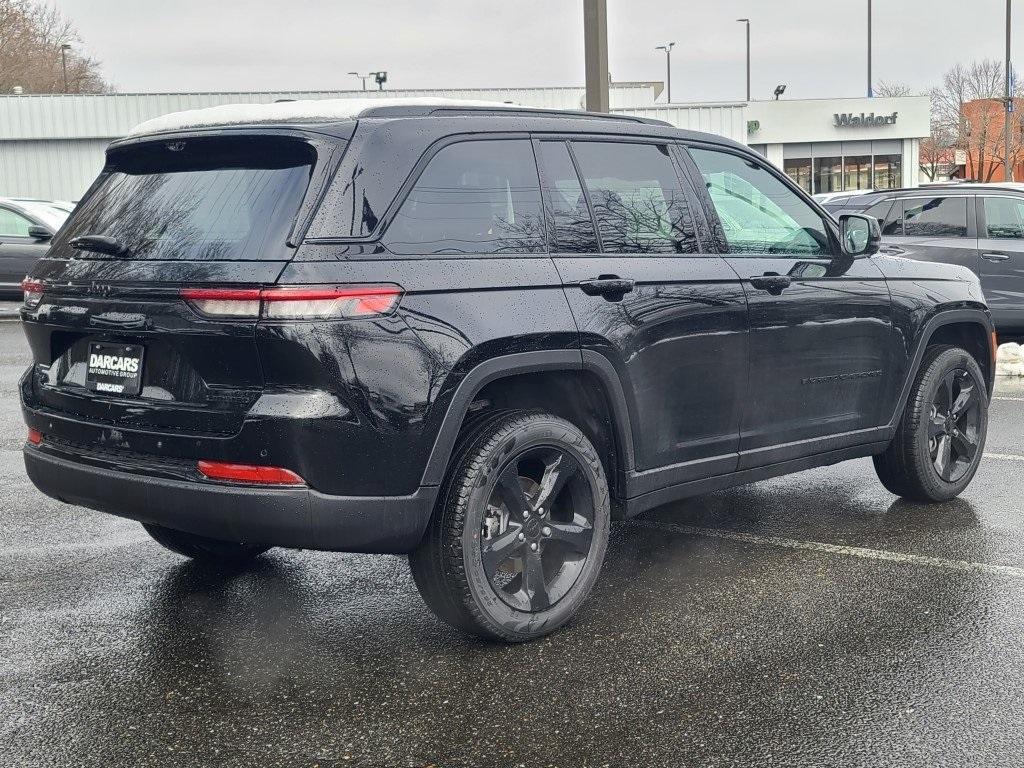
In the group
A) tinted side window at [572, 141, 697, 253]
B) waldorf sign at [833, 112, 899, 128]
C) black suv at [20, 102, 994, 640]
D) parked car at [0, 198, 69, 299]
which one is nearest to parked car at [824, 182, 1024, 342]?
black suv at [20, 102, 994, 640]

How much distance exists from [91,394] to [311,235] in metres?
1.01

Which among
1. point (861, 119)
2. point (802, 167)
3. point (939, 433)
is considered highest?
point (861, 119)

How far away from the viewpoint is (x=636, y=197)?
4719 mm

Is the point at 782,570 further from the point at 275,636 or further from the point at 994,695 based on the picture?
the point at 275,636

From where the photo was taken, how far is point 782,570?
5059 mm

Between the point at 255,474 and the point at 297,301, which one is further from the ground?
the point at 297,301

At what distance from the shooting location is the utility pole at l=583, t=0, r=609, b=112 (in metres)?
9.84

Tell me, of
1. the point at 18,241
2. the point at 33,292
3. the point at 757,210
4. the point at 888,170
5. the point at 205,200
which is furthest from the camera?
the point at 888,170

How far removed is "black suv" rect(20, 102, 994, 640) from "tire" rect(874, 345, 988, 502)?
110 centimetres

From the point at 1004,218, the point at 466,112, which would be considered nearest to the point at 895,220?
the point at 1004,218

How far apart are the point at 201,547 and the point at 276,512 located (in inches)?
60.8

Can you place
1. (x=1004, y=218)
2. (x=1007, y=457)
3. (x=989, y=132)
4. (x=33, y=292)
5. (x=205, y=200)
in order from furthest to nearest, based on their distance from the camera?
1. (x=989, y=132)
2. (x=1004, y=218)
3. (x=1007, y=457)
4. (x=33, y=292)
5. (x=205, y=200)

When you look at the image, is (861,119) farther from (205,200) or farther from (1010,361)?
(205,200)

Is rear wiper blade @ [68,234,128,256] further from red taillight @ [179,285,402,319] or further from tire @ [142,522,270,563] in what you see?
tire @ [142,522,270,563]
